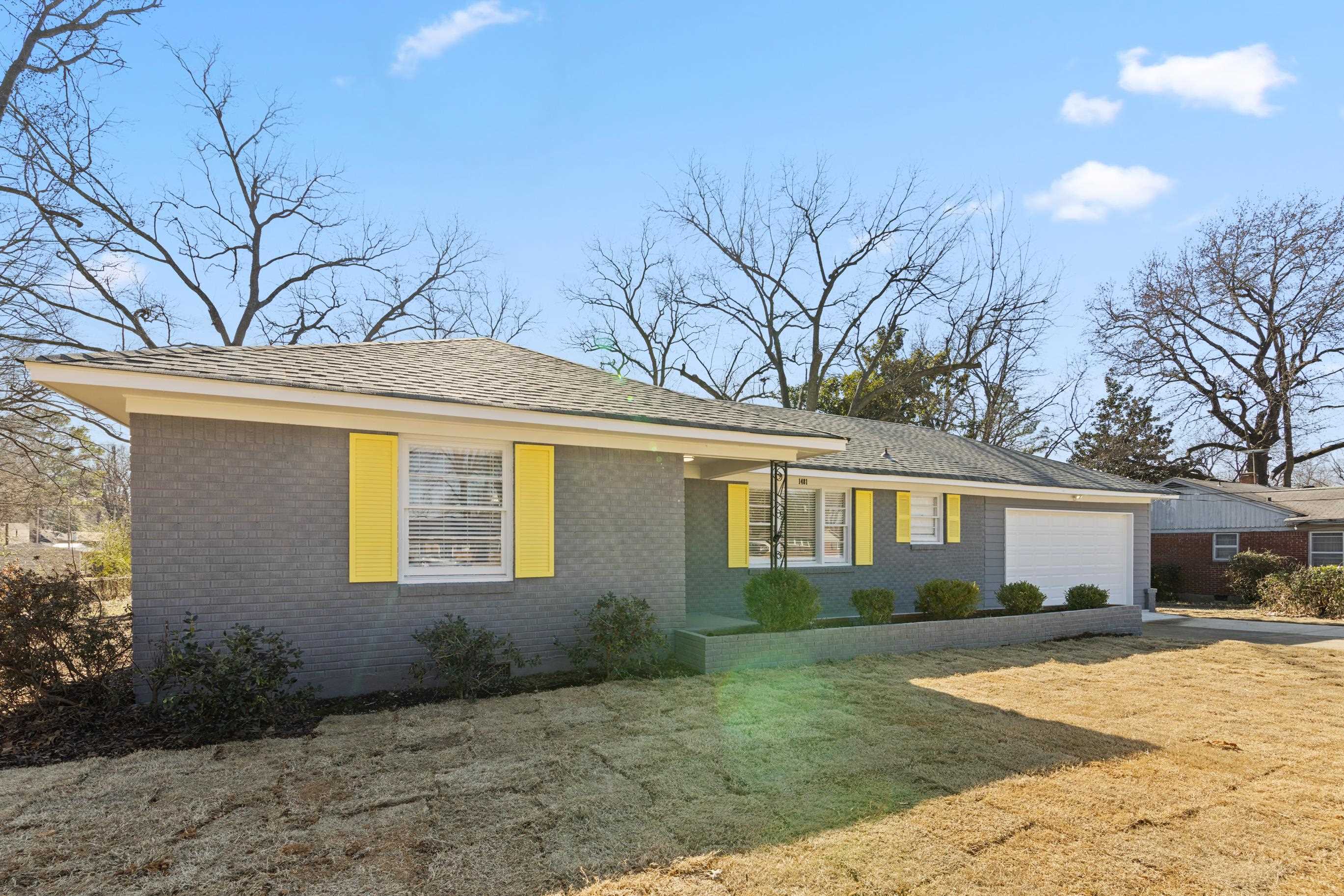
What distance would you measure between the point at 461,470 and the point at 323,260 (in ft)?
67.0

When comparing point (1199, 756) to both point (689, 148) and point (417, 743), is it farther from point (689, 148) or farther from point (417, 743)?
point (689, 148)

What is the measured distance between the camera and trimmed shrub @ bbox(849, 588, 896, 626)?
1062 centimetres

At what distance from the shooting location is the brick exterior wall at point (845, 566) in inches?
465

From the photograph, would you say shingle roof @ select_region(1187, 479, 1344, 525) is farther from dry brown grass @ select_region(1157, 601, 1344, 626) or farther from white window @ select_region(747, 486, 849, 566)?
white window @ select_region(747, 486, 849, 566)

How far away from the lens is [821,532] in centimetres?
1313

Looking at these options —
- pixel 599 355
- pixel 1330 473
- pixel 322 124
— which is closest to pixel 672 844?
pixel 322 124

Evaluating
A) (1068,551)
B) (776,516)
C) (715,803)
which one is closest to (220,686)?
(715,803)

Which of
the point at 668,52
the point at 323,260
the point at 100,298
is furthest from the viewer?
the point at 323,260

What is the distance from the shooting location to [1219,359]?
31406mm

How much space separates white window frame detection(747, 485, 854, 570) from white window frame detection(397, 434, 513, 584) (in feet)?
17.6

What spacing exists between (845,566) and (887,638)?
3.28 m

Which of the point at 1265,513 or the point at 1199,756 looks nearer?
the point at 1199,756

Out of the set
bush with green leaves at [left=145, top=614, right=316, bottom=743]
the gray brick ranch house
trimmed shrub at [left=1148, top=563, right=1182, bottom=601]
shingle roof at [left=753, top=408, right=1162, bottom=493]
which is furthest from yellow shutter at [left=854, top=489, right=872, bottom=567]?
trimmed shrub at [left=1148, top=563, right=1182, bottom=601]

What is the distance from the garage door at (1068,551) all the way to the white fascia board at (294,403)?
32.4ft
